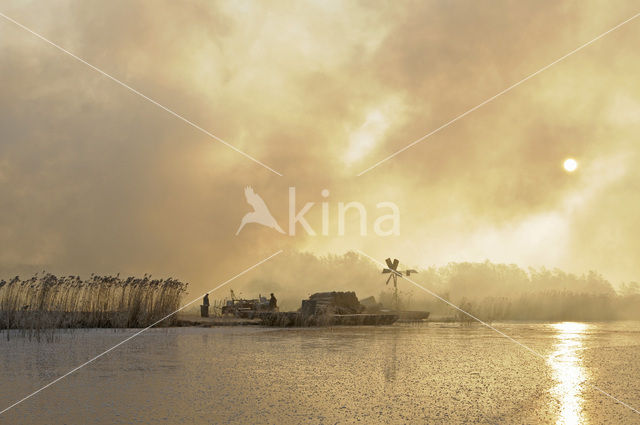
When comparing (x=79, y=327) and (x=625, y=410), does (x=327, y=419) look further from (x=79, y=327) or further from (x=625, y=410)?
(x=79, y=327)

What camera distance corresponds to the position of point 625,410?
7.74 metres

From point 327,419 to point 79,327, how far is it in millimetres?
22238

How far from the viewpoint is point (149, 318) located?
1093 inches

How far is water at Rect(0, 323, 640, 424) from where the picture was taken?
7.34 m

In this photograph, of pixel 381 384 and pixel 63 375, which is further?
pixel 63 375

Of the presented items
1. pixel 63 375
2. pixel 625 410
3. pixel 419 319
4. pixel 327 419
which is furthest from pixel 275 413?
pixel 419 319

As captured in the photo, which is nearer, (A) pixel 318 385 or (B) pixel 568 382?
(A) pixel 318 385

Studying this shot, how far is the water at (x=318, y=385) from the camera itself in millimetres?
7340

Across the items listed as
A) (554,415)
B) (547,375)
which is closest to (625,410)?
(554,415)

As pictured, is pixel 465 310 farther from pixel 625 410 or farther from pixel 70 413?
pixel 70 413

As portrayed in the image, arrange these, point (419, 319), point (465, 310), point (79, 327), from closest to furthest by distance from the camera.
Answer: point (79, 327) → point (465, 310) → point (419, 319)

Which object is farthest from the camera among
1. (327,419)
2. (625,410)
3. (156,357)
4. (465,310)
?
(465,310)

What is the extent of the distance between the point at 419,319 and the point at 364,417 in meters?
36.8

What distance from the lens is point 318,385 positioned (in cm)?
956
